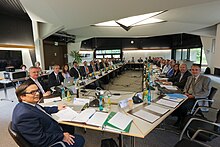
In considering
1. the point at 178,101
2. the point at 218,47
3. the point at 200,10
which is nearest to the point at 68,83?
the point at 178,101

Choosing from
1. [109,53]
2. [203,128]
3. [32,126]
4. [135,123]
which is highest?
[109,53]

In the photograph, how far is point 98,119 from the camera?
1.65m

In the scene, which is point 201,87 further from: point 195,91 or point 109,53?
point 109,53

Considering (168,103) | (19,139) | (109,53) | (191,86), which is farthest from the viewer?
(109,53)

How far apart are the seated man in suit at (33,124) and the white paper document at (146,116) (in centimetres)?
79

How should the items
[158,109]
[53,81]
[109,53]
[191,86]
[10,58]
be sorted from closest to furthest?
[158,109] → [191,86] → [53,81] → [10,58] → [109,53]

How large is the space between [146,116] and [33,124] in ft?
4.09

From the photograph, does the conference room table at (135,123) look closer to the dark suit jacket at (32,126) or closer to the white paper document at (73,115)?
the white paper document at (73,115)

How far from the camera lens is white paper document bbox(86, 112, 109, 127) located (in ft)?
5.12

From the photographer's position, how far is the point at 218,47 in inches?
273

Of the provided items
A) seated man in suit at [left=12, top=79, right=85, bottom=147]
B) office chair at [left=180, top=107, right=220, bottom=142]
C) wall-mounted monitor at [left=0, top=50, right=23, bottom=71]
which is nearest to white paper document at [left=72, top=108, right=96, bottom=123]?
seated man in suit at [left=12, top=79, right=85, bottom=147]

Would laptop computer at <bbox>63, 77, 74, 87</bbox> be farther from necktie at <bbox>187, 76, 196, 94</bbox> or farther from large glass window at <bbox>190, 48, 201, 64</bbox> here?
large glass window at <bbox>190, 48, 201, 64</bbox>

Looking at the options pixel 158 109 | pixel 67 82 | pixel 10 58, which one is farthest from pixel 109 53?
pixel 158 109

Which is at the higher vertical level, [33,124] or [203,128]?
[33,124]
